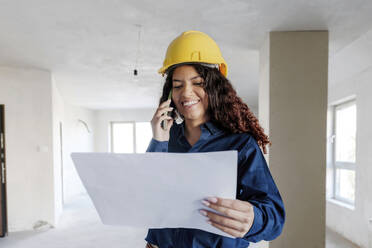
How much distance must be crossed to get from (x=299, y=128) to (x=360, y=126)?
157 centimetres

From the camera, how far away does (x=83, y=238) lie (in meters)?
3.63

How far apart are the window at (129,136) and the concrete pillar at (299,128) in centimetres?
687

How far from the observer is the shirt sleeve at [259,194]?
2.07 ft

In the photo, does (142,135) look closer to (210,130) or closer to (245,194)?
(210,130)

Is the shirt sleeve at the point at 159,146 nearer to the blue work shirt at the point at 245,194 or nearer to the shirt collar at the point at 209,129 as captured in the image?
the blue work shirt at the point at 245,194

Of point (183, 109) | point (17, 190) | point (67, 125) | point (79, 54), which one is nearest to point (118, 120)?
point (67, 125)

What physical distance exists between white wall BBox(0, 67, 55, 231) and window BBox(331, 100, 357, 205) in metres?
4.58

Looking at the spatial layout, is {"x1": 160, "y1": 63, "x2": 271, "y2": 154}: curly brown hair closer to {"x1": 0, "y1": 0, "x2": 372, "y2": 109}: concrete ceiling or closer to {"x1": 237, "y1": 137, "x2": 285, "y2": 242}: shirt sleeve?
{"x1": 237, "y1": 137, "x2": 285, "y2": 242}: shirt sleeve

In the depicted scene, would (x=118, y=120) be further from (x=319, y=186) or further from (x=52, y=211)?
(x=319, y=186)

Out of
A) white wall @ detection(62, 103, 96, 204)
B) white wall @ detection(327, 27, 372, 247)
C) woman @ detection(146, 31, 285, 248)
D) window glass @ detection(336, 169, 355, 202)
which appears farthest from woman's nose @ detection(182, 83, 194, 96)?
white wall @ detection(62, 103, 96, 204)

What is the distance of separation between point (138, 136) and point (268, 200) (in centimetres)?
873

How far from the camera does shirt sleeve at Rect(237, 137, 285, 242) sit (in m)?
0.63

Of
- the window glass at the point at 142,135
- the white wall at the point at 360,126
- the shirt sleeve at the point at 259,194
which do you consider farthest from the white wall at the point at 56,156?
the window glass at the point at 142,135

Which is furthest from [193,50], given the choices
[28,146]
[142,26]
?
[28,146]
